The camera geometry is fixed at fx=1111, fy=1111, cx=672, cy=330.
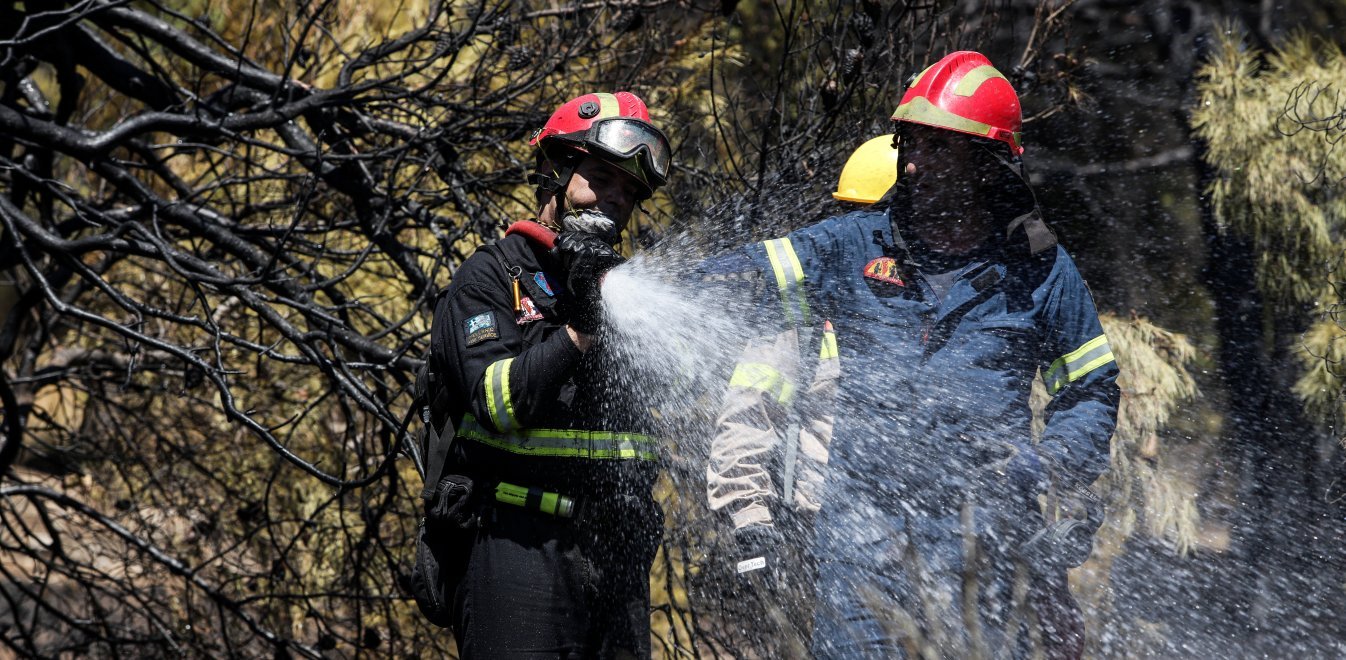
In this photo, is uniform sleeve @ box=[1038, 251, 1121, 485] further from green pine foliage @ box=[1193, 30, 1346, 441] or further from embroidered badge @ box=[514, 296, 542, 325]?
green pine foliage @ box=[1193, 30, 1346, 441]

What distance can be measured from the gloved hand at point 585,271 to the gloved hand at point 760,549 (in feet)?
2.90

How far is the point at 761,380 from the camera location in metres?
3.14

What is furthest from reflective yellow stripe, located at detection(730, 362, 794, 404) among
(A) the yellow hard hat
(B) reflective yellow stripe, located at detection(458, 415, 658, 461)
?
(A) the yellow hard hat

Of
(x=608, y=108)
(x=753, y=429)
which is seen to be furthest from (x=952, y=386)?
(x=608, y=108)

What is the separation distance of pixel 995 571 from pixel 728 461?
0.83 m

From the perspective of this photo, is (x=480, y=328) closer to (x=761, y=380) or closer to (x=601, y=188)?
(x=601, y=188)

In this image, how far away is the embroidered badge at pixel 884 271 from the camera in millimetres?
3115

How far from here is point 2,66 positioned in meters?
4.07

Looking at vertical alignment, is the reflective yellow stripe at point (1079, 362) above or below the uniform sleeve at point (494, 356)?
below

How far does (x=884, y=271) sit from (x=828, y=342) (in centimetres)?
26

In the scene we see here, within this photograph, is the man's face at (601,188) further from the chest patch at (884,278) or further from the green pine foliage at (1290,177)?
the green pine foliage at (1290,177)

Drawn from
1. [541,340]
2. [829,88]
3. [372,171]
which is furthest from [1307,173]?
[372,171]

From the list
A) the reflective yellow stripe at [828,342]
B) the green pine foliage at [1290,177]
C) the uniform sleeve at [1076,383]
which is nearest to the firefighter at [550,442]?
the reflective yellow stripe at [828,342]

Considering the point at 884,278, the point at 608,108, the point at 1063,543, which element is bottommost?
the point at 1063,543
